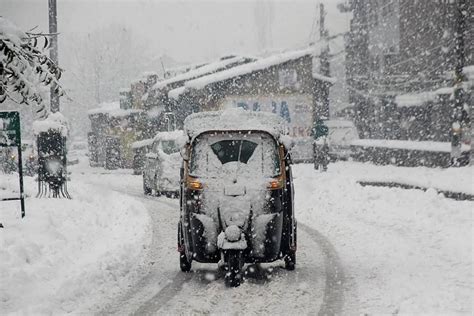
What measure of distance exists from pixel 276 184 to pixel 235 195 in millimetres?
595

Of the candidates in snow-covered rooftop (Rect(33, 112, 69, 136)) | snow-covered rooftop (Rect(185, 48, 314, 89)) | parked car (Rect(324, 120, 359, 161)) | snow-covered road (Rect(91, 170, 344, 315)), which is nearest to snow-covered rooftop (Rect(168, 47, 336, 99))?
snow-covered rooftop (Rect(185, 48, 314, 89))

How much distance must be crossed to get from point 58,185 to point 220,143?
9374 millimetres

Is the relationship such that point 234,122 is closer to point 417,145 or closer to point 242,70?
point 417,145

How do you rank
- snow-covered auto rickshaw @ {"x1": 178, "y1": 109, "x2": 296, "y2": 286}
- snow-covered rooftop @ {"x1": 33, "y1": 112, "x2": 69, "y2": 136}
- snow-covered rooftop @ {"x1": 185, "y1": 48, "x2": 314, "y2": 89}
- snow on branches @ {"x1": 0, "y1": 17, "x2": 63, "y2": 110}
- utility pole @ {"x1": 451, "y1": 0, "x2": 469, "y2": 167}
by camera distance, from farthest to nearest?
snow-covered rooftop @ {"x1": 185, "y1": 48, "x2": 314, "y2": 89} → utility pole @ {"x1": 451, "y1": 0, "x2": 469, "y2": 167} → snow-covered rooftop @ {"x1": 33, "y1": 112, "x2": 69, "y2": 136} → snow-covered auto rickshaw @ {"x1": 178, "y1": 109, "x2": 296, "y2": 286} → snow on branches @ {"x1": 0, "y1": 17, "x2": 63, "y2": 110}

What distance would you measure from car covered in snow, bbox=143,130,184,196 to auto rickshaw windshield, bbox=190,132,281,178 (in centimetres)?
952

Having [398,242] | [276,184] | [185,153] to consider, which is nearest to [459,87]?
[398,242]

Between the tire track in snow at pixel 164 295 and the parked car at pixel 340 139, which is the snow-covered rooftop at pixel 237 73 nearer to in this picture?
the parked car at pixel 340 139

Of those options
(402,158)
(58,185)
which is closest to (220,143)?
(58,185)

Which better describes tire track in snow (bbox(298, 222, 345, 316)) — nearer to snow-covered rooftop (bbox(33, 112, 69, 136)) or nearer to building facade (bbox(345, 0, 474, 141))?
snow-covered rooftop (bbox(33, 112, 69, 136))

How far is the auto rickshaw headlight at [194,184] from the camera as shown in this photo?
7.44 m

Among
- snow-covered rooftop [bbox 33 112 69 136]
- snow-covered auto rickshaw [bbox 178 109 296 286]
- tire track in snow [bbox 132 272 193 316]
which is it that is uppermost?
snow-covered rooftop [bbox 33 112 69 136]

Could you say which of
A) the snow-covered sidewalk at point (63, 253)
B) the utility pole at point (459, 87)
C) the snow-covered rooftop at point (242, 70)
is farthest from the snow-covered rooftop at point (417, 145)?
the snow-covered sidewalk at point (63, 253)

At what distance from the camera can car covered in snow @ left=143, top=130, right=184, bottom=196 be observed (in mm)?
17812

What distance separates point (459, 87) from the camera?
803 inches
